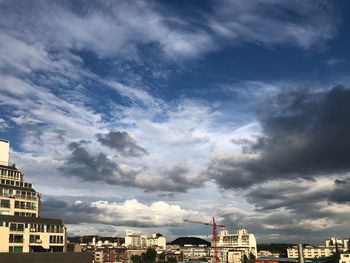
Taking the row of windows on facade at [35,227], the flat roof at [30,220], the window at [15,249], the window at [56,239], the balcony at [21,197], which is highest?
the balcony at [21,197]

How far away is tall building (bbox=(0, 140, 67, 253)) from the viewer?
4259 inches

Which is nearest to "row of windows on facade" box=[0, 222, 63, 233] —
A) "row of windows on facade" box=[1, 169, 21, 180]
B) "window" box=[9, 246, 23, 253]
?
"window" box=[9, 246, 23, 253]

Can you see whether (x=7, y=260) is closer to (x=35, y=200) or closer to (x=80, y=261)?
(x=80, y=261)

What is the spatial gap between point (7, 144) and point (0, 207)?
31562mm

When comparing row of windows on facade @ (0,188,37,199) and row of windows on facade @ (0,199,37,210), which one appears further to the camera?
row of windows on facade @ (0,188,37,199)

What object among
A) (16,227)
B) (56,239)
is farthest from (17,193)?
(16,227)

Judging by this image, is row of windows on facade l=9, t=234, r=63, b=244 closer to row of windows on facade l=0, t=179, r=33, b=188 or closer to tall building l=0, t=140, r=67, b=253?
tall building l=0, t=140, r=67, b=253

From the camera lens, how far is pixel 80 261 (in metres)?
109

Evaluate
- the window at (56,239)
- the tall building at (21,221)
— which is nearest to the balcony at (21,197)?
the tall building at (21,221)

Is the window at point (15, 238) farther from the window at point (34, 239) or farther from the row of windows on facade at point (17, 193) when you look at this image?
the row of windows on facade at point (17, 193)

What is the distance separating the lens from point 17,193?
130 m

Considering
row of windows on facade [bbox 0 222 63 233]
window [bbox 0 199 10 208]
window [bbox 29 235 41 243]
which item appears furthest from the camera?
window [bbox 0 199 10 208]

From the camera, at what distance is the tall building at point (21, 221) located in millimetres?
108188

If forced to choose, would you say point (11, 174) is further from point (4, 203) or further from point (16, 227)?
point (16, 227)
